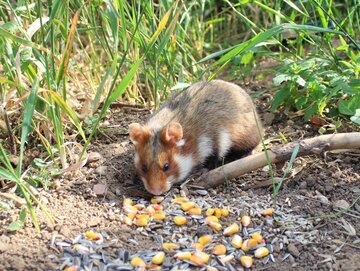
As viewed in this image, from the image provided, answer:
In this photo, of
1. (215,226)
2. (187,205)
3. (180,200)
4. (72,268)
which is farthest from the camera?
(180,200)

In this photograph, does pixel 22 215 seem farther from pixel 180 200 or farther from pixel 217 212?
pixel 217 212

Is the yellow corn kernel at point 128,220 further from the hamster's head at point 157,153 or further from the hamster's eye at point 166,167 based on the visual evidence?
the hamster's eye at point 166,167

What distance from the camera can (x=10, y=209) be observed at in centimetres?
384

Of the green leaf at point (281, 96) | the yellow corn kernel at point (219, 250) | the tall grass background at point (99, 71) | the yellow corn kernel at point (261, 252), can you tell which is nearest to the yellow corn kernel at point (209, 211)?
the yellow corn kernel at point (219, 250)

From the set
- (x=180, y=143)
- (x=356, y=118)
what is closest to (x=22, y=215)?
(x=180, y=143)

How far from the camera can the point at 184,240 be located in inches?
146

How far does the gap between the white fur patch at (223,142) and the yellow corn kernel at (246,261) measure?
1.30m

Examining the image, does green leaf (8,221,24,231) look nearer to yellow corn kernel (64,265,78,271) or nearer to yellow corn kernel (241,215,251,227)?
yellow corn kernel (64,265,78,271)

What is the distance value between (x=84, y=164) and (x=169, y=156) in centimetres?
61

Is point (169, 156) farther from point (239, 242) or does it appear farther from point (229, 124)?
point (239, 242)

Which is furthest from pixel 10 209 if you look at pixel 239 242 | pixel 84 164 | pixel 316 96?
pixel 316 96

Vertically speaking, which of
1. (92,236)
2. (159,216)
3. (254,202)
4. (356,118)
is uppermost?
(356,118)

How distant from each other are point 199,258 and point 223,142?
1.40m

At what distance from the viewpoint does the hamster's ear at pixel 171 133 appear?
4.28 metres
